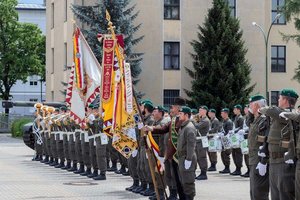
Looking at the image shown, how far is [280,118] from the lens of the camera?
33.4 ft

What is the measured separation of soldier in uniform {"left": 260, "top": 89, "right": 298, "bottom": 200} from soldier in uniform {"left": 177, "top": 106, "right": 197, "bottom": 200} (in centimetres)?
275

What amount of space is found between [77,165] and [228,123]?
501cm

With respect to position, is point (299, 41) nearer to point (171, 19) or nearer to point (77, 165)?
point (171, 19)

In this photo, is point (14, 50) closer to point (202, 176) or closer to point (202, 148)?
point (202, 148)

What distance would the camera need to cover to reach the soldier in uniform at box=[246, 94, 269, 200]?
11.1m

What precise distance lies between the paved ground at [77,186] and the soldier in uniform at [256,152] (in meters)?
3.82

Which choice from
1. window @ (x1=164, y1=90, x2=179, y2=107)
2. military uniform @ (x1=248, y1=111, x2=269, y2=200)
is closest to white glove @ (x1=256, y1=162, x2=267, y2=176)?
military uniform @ (x1=248, y1=111, x2=269, y2=200)

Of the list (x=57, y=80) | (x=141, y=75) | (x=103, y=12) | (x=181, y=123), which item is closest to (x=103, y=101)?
(x=181, y=123)

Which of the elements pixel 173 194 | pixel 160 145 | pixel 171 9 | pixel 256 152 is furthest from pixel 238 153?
pixel 171 9

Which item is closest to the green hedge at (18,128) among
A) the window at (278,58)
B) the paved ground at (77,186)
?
the window at (278,58)

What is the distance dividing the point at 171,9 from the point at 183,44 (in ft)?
7.61

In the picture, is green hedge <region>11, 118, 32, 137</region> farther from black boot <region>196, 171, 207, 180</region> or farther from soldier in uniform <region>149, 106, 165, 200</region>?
soldier in uniform <region>149, 106, 165, 200</region>

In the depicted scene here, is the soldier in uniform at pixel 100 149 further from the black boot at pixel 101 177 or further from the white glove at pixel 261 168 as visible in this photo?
the white glove at pixel 261 168

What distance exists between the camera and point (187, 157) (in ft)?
42.5
